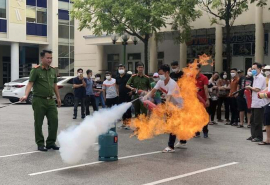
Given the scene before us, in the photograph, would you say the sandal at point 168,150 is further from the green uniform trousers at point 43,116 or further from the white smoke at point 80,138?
the green uniform trousers at point 43,116

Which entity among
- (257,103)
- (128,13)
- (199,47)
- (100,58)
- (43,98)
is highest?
(128,13)

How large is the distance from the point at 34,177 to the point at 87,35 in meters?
24.6

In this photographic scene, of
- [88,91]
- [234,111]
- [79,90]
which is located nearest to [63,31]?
[88,91]

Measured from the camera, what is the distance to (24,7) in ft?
115

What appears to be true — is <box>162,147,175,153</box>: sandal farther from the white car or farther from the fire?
the white car

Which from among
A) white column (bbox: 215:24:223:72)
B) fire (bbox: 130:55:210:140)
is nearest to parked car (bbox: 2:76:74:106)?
white column (bbox: 215:24:223:72)

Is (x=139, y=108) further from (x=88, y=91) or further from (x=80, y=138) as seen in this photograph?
(x=80, y=138)

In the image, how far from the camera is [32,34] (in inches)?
1423

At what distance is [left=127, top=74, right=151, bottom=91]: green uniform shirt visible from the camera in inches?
435

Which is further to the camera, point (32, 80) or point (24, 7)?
point (24, 7)

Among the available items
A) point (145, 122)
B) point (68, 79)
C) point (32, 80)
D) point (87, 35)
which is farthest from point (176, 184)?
point (87, 35)

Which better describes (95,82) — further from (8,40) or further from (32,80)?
(8,40)

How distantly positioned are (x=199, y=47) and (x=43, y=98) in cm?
2005

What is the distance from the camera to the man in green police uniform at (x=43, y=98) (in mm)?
8133
